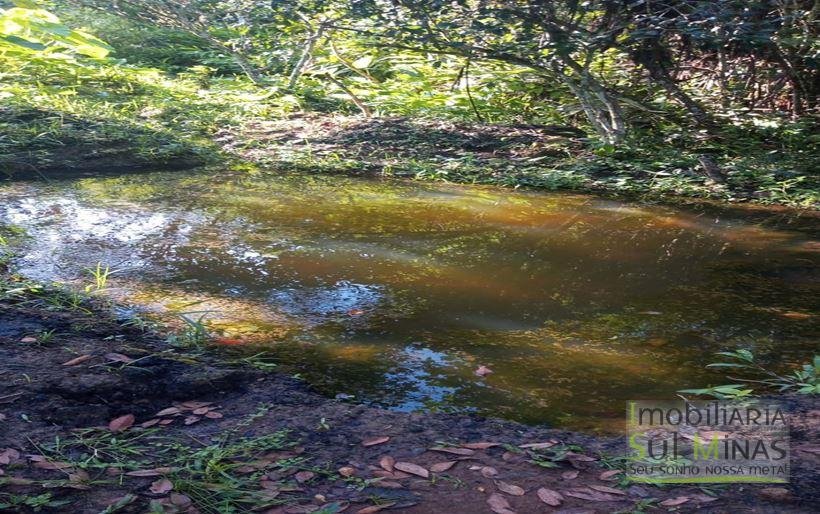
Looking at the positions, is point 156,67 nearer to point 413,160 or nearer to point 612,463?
point 413,160

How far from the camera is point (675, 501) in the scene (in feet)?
7.50

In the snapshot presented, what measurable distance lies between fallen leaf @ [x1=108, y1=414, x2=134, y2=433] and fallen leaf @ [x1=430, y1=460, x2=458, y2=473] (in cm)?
97

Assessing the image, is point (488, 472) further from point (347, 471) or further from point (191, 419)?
point (191, 419)

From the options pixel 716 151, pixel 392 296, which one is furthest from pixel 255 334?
pixel 716 151

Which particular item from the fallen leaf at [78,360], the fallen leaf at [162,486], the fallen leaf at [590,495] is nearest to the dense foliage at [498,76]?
the fallen leaf at [78,360]

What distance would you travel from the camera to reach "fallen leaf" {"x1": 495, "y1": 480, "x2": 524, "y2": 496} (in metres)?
2.32

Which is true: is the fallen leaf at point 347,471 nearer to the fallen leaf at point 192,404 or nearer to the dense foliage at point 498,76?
the fallen leaf at point 192,404

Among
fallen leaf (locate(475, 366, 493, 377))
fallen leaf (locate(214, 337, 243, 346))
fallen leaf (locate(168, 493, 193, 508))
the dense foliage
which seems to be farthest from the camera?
the dense foliage

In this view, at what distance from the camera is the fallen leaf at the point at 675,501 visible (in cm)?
227

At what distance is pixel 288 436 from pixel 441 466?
0.49 meters

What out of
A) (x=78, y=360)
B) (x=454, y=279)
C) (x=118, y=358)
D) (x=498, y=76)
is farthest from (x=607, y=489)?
(x=498, y=76)

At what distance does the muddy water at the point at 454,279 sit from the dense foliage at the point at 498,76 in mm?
1390

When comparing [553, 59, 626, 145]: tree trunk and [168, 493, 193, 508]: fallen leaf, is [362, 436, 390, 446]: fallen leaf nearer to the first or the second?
[168, 493, 193, 508]: fallen leaf

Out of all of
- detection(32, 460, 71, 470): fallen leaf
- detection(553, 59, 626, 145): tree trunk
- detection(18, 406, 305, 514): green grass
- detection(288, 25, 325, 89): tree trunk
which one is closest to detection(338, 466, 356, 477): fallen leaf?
detection(18, 406, 305, 514): green grass
